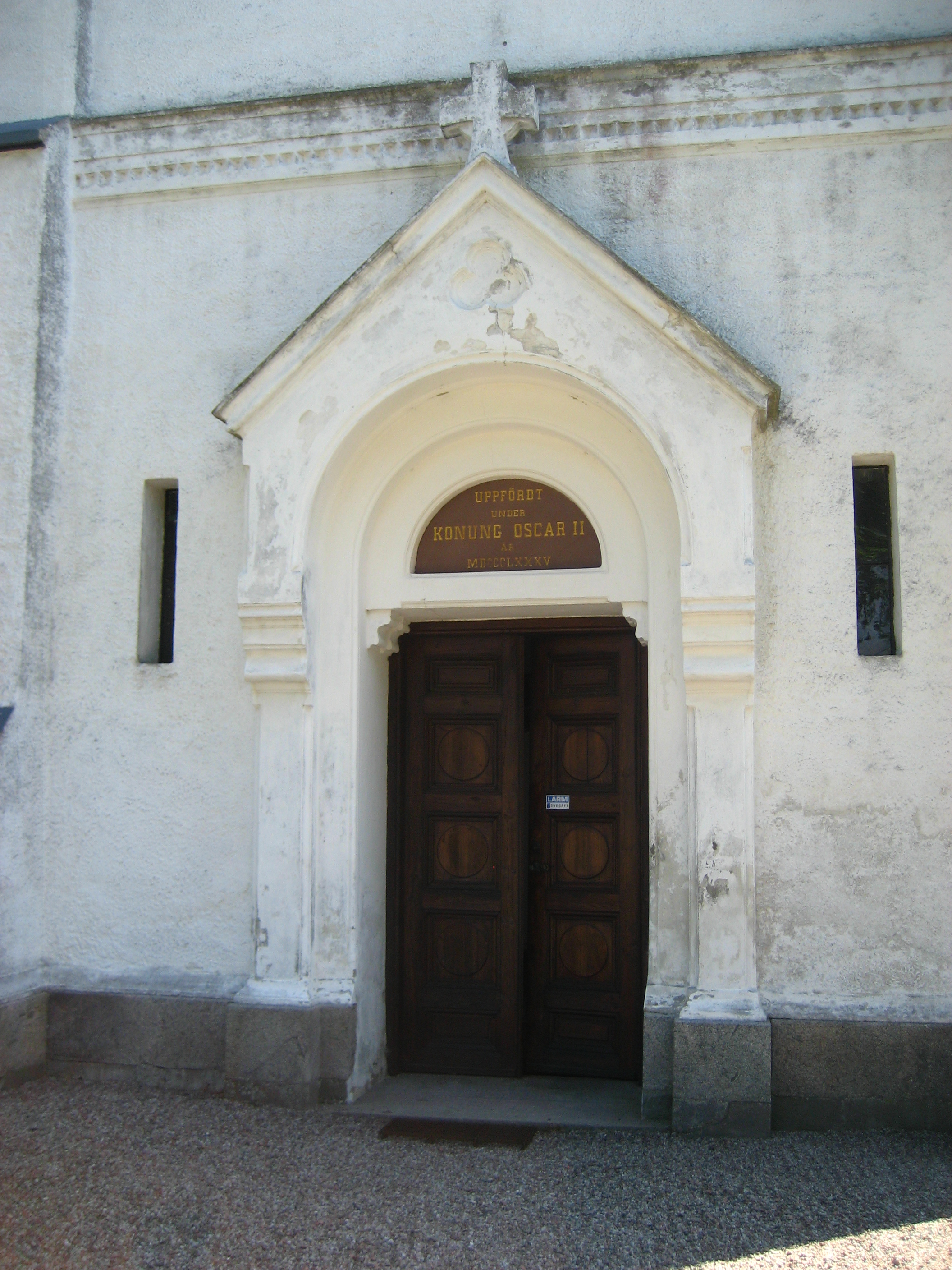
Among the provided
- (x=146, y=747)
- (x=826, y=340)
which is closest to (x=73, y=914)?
(x=146, y=747)

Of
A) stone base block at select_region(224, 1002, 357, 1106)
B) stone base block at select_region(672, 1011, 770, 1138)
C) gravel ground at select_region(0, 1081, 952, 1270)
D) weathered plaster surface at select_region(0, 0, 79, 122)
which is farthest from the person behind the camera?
weathered plaster surface at select_region(0, 0, 79, 122)

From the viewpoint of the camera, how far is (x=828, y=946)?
5.21 meters

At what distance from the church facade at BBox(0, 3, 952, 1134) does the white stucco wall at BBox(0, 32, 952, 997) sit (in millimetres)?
24

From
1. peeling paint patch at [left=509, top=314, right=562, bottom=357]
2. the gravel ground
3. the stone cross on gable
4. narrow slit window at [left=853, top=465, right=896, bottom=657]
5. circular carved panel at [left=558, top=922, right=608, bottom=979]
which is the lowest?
the gravel ground

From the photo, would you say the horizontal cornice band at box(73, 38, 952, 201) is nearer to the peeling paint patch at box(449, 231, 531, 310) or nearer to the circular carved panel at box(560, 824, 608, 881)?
the peeling paint patch at box(449, 231, 531, 310)

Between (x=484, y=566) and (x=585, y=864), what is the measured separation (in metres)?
1.80

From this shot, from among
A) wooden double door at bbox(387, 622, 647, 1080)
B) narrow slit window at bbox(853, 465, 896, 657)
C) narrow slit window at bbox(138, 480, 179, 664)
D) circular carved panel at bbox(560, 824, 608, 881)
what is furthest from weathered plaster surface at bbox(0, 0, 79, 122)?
circular carved panel at bbox(560, 824, 608, 881)

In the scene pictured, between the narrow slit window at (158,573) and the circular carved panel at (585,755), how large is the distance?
2.34 metres

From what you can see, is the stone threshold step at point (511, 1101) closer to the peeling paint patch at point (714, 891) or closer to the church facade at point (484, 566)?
the church facade at point (484, 566)

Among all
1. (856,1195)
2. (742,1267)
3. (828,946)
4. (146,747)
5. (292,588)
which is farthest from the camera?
(146,747)

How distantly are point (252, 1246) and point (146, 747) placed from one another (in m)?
2.82

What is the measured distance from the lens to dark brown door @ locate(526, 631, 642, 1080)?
605cm

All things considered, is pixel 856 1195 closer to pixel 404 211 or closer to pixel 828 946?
pixel 828 946

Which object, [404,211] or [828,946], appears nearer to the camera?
[828,946]
